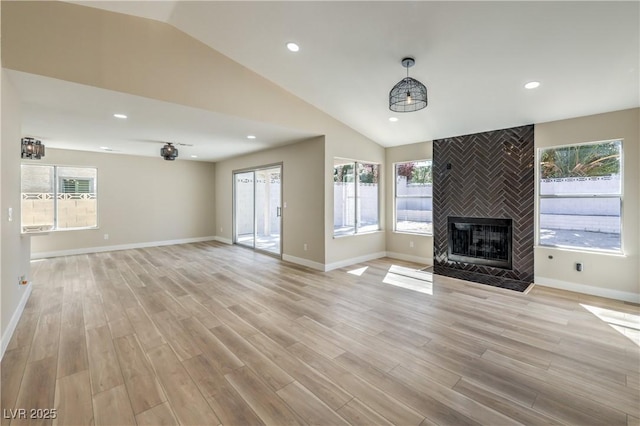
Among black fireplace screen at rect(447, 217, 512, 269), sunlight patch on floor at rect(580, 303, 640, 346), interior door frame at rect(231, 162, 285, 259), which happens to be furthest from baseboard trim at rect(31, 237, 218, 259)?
sunlight patch on floor at rect(580, 303, 640, 346)

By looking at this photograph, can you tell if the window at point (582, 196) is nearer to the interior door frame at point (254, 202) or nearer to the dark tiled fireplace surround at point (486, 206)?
the dark tiled fireplace surround at point (486, 206)

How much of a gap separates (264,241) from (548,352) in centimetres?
637

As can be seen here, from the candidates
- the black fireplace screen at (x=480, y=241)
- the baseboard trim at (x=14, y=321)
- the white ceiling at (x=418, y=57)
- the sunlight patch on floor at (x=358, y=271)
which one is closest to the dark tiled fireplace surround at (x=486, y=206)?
the black fireplace screen at (x=480, y=241)

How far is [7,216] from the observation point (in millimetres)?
2777

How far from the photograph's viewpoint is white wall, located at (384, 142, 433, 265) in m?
5.86

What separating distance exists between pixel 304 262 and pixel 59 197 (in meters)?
6.10

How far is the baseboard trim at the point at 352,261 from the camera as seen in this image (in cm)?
537

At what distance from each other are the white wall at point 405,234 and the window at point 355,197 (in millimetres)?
283

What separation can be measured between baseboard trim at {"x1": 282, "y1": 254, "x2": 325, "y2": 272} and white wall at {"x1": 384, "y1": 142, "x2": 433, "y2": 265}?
2054mm

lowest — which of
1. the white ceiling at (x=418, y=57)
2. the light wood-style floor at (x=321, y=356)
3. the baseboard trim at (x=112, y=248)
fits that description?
the light wood-style floor at (x=321, y=356)

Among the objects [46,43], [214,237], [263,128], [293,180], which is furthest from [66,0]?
[214,237]

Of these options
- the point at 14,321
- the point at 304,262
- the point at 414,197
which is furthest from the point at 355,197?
the point at 14,321

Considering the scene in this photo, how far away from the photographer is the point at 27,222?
616 centimetres

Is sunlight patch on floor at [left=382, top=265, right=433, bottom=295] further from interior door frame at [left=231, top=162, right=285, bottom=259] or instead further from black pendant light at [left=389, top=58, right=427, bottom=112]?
black pendant light at [left=389, top=58, right=427, bottom=112]
